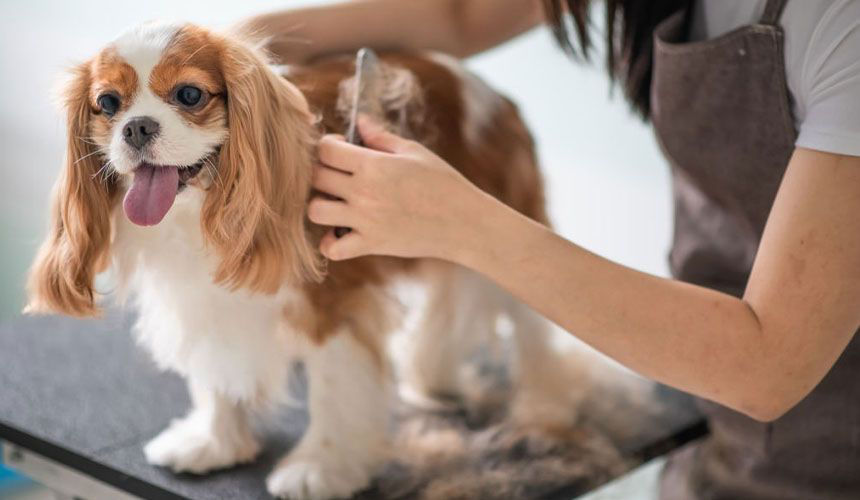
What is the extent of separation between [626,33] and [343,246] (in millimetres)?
483

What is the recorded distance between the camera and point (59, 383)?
132cm

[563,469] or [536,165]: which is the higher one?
[536,165]

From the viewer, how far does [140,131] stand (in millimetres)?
857

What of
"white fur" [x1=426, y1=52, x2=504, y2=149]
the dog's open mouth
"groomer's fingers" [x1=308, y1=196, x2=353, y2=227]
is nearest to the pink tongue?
the dog's open mouth

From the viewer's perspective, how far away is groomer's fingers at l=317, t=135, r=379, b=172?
0.95 m

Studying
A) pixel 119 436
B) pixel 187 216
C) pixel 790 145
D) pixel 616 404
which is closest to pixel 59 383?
pixel 119 436

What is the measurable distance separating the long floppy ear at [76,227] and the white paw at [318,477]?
0.91ft

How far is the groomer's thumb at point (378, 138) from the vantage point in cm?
99

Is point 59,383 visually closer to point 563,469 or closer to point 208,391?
point 208,391

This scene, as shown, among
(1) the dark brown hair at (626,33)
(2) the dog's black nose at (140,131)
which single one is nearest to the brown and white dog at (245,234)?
(2) the dog's black nose at (140,131)

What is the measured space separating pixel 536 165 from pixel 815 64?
0.45 metres

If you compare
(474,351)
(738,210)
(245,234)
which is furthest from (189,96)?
(474,351)

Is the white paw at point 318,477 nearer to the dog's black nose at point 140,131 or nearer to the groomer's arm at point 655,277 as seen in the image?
the groomer's arm at point 655,277

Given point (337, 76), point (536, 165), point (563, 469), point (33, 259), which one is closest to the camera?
point (33, 259)
